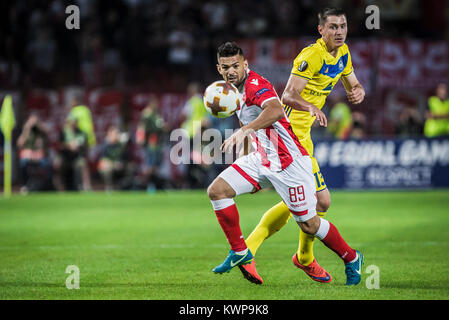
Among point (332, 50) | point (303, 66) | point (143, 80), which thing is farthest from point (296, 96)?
point (143, 80)

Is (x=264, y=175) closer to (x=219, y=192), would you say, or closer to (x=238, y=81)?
(x=219, y=192)

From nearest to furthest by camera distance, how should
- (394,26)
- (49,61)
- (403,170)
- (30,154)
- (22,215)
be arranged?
(22,215) < (403,170) < (30,154) < (49,61) < (394,26)

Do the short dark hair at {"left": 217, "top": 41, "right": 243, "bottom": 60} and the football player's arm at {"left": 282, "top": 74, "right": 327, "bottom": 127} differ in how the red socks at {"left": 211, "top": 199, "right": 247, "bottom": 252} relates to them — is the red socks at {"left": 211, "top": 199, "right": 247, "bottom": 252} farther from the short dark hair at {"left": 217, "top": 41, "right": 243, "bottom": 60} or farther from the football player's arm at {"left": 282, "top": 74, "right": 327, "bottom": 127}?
the short dark hair at {"left": 217, "top": 41, "right": 243, "bottom": 60}

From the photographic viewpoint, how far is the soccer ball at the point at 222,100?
20.0ft

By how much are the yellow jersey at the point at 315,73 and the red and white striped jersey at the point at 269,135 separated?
0.46 meters

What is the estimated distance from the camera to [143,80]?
2002cm

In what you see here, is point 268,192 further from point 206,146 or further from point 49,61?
point 49,61

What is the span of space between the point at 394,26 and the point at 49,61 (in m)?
10.5

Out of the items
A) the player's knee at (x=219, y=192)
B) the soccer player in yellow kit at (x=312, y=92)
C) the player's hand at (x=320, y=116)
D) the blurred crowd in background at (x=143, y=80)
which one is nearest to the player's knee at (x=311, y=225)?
the soccer player in yellow kit at (x=312, y=92)

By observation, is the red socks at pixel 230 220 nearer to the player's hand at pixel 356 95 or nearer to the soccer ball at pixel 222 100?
the soccer ball at pixel 222 100

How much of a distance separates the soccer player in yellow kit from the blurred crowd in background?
430 inches

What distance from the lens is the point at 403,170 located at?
16906 mm

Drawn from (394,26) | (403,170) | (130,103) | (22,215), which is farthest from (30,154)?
(394,26)

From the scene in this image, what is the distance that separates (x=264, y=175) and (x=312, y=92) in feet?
3.58
